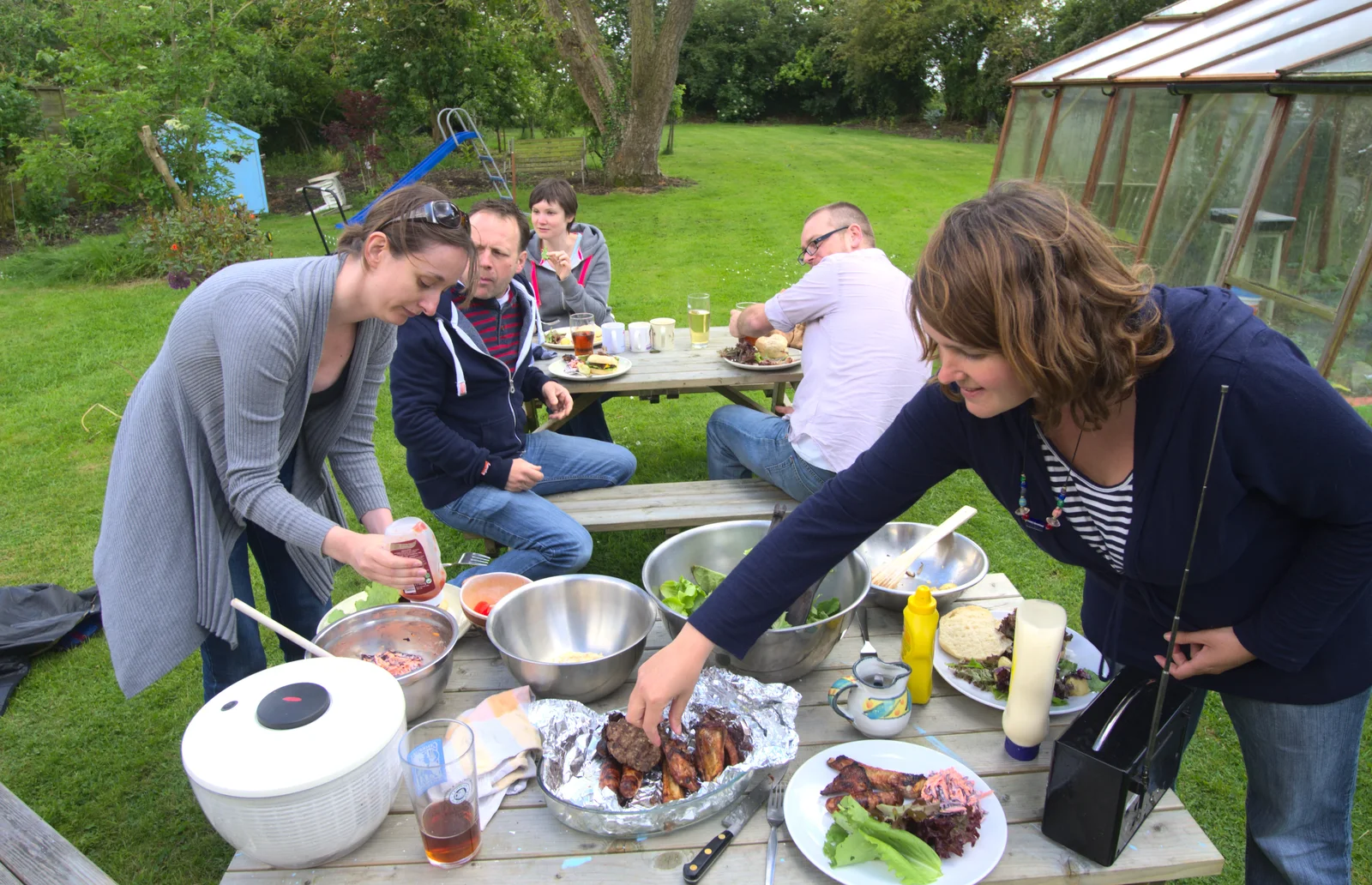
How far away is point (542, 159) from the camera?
65.1 ft

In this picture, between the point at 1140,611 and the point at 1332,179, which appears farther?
the point at 1332,179

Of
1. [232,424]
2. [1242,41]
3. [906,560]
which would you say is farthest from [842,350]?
[1242,41]

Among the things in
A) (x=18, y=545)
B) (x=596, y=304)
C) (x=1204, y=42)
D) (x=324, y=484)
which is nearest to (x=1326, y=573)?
(x=324, y=484)

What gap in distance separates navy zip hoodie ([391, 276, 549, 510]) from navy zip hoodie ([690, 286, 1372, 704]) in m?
2.01

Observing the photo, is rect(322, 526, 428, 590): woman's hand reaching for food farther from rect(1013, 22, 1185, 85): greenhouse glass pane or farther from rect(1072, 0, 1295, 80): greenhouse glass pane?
rect(1013, 22, 1185, 85): greenhouse glass pane

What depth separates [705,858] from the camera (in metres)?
1.58

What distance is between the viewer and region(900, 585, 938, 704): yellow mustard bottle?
201cm

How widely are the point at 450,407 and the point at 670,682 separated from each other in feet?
7.24

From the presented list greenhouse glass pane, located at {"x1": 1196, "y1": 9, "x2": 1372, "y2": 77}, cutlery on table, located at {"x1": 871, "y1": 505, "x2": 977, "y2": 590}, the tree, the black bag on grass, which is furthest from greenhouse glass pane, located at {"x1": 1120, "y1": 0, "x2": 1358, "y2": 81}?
the tree

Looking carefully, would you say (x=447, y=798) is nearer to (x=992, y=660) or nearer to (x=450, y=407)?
(x=992, y=660)

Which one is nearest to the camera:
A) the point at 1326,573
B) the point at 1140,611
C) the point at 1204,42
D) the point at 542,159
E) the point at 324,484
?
the point at 1326,573

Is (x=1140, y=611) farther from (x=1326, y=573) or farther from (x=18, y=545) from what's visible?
(x=18, y=545)

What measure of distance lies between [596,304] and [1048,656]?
4.57 meters

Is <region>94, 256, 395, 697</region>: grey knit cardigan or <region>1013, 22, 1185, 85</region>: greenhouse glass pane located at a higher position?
<region>1013, 22, 1185, 85</region>: greenhouse glass pane
